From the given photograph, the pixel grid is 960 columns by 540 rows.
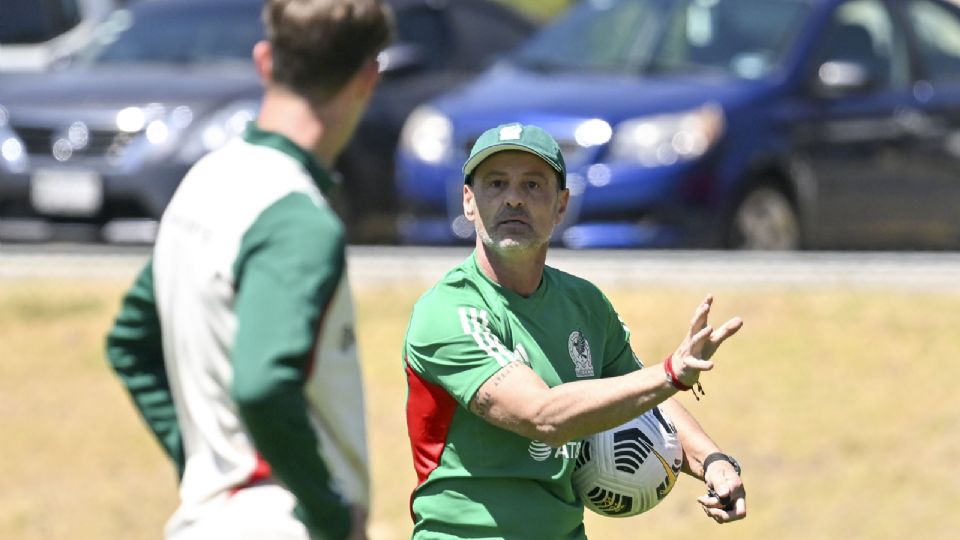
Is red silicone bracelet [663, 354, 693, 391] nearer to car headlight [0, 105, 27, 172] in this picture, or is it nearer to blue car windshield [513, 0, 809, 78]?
blue car windshield [513, 0, 809, 78]

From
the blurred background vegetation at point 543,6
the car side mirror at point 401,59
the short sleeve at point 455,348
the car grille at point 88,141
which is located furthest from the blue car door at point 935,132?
the blurred background vegetation at point 543,6

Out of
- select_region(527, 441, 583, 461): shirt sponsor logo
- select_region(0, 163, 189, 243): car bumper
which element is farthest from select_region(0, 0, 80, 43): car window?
select_region(527, 441, 583, 461): shirt sponsor logo

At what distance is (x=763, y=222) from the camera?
1227 centimetres

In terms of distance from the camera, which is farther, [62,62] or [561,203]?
[62,62]

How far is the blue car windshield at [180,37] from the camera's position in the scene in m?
14.2

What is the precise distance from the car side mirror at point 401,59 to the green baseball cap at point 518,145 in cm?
920

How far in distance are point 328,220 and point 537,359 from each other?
44.5 inches

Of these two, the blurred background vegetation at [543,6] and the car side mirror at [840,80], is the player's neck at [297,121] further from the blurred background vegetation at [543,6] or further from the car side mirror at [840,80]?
the blurred background vegetation at [543,6]

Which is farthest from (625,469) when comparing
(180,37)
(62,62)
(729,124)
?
(62,62)

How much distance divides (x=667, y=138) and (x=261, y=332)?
8521mm

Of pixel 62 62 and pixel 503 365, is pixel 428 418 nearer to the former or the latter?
pixel 503 365

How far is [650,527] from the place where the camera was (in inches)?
400

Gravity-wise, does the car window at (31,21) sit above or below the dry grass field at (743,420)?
above

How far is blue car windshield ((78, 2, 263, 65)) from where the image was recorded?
46.6 feet
